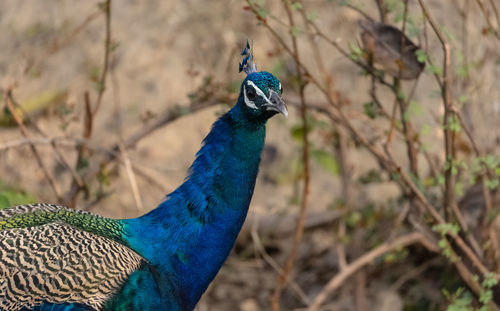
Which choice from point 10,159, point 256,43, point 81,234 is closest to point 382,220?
point 256,43

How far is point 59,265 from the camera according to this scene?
209cm

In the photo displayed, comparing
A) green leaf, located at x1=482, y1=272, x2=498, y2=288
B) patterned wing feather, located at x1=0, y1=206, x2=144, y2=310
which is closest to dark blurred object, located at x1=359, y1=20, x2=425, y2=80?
green leaf, located at x1=482, y1=272, x2=498, y2=288

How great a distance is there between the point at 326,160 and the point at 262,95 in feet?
5.43

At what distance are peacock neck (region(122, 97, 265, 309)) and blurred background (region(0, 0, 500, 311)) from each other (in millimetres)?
498

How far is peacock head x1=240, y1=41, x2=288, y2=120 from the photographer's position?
216cm

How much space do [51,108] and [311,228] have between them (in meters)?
1.64

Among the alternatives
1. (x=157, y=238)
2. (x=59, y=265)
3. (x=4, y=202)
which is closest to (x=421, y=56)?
(x=157, y=238)

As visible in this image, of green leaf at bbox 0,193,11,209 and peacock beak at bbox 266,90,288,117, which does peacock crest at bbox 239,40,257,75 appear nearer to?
peacock beak at bbox 266,90,288,117

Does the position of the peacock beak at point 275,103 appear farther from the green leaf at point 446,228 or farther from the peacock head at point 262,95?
the green leaf at point 446,228

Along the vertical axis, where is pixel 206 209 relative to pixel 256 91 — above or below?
below

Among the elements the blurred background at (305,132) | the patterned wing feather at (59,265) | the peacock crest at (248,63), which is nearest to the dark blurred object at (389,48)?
the blurred background at (305,132)

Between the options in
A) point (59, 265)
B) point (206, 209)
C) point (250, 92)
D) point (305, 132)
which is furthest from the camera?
point (305, 132)

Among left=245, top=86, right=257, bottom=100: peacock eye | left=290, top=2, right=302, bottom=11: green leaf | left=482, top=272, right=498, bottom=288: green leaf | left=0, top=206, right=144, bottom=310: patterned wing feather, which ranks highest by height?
left=290, top=2, right=302, bottom=11: green leaf

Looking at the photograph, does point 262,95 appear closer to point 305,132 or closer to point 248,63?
point 248,63
